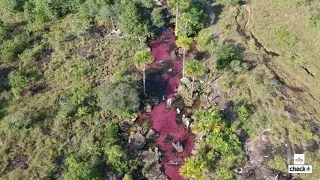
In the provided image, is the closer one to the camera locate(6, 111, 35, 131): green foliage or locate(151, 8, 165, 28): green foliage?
locate(6, 111, 35, 131): green foliage

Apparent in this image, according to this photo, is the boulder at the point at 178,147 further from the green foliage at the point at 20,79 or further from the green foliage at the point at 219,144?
the green foliage at the point at 20,79

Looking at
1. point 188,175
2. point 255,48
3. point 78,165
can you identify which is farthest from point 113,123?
point 255,48

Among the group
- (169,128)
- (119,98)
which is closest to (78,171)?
(119,98)

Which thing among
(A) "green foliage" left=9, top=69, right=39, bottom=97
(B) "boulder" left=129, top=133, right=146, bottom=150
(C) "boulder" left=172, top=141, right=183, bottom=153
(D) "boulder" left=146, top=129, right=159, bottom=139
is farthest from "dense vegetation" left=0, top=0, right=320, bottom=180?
(D) "boulder" left=146, top=129, right=159, bottom=139

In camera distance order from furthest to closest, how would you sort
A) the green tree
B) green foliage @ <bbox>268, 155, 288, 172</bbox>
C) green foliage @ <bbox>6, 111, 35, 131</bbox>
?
the green tree
green foliage @ <bbox>6, 111, 35, 131</bbox>
green foliage @ <bbox>268, 155, 288, 172</bbox>

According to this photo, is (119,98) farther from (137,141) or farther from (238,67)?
(238,67)

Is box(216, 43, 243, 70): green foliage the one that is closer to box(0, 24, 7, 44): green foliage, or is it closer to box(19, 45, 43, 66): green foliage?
box(19, 45, 43, 66): green foliage

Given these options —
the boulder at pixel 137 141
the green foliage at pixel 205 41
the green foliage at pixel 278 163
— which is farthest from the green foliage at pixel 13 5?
the green foliage at pixel 278 163
